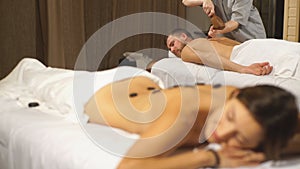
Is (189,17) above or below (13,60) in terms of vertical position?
above

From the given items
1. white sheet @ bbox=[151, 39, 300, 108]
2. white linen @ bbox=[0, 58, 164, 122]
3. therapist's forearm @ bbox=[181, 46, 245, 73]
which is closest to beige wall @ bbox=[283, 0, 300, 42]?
white sheet @ bbox=[151, 39, 300, 108]

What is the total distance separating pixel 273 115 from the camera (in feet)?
2.76

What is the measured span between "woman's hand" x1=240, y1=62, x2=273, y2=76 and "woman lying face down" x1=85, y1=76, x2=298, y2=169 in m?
0.77

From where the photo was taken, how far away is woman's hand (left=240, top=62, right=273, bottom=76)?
1766mm

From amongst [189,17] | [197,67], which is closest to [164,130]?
[197,67]

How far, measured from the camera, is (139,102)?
1.07 metres

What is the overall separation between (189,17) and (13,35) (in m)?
1.16

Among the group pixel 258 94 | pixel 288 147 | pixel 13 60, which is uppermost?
pixel 258 94

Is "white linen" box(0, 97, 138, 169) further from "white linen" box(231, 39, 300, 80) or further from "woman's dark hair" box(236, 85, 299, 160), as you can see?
"white linen" box(231, 39, 300, 80)

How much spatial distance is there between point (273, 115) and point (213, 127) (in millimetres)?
131

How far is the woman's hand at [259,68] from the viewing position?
1.77m

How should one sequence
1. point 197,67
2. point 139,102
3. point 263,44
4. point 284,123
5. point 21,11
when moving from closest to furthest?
point 284,123
point 139,102
point 197,67
point 263,44
point 21,11

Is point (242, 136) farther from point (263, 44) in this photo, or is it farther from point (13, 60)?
point (13, 60)

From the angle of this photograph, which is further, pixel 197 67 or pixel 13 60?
pixel 13 60
